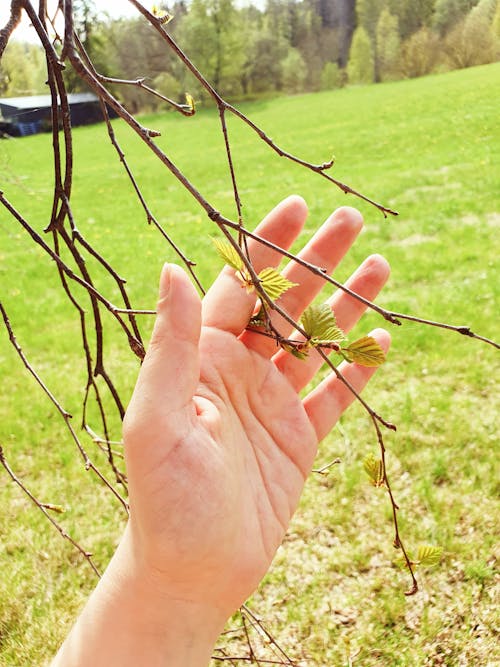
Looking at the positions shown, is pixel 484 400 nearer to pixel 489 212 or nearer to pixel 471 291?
pixel 471 291

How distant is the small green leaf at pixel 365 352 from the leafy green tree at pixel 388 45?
350 inches

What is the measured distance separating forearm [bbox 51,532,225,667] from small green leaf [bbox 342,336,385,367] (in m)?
0.64

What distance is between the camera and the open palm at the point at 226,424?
899 mm

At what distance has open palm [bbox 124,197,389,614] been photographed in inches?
35.4

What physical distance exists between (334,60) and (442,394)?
1257 centimetres

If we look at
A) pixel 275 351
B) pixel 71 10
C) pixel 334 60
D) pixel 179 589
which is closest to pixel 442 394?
pixel 275 351

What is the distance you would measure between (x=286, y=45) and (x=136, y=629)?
19.4 m

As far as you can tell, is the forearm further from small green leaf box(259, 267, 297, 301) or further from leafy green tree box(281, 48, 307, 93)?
leafy green tree box(281, 48, 307, 93)

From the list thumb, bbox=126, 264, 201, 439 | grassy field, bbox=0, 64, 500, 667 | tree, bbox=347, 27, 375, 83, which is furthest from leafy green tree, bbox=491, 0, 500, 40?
thumb, bbox=126, 264, 201, 439

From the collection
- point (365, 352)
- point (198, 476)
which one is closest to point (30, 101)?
point (198, 476)

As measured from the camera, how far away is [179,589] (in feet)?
3.47

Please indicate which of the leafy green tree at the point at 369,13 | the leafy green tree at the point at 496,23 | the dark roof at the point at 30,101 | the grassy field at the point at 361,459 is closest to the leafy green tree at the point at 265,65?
the dark roof at the point at 30,101

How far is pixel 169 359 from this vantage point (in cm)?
87

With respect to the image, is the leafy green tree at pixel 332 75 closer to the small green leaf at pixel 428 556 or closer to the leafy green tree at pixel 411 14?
the leafy green tree at pixel 411 14
